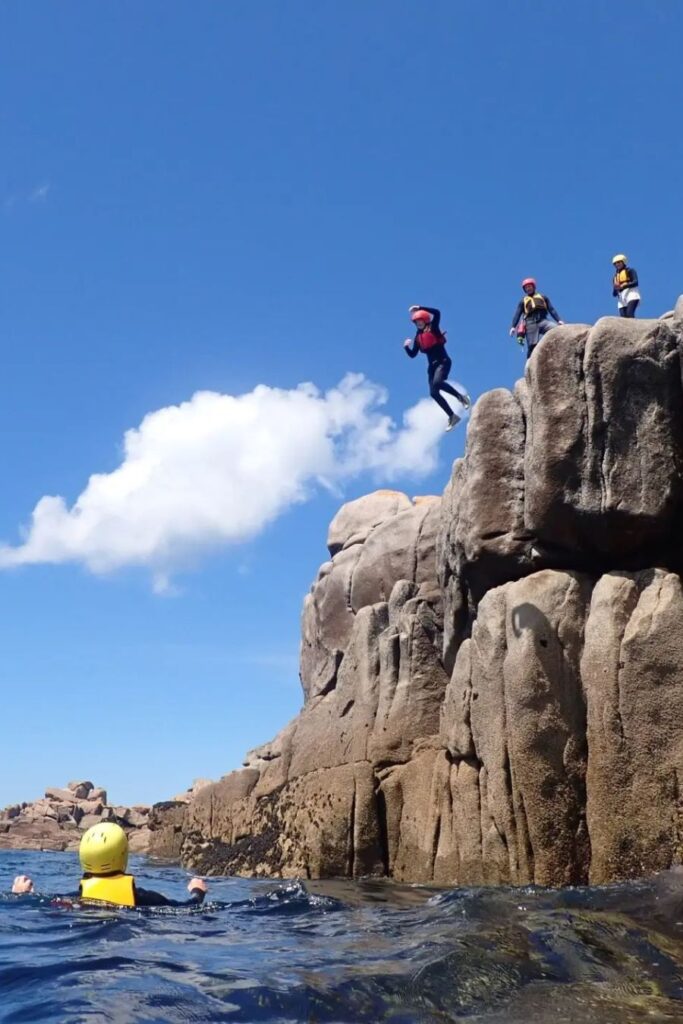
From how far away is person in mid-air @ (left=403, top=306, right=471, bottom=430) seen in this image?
744 inches

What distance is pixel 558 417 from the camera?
15.6 meters

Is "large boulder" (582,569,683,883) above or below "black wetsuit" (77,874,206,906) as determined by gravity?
above

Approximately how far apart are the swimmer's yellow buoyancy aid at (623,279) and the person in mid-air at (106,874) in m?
13.6

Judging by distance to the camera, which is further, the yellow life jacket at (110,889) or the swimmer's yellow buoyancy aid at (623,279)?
the swimmer's yellow buoyancy aid at (623,279)

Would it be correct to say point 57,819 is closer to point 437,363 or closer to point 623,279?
point 437,363

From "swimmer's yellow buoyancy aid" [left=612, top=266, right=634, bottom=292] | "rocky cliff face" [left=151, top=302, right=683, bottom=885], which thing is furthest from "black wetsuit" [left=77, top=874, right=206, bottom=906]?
"swimmer's yellow buoyancy aid" [left=612, top=266, right=634, bottom=292]

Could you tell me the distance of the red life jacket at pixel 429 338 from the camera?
61.9 feet

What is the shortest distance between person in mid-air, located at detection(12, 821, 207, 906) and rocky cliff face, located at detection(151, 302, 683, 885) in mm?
6242

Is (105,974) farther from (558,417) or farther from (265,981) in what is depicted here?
(558,417)

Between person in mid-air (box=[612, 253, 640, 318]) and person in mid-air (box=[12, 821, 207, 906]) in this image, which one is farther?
person in mid-air (box=[612, 253, 640, 318])

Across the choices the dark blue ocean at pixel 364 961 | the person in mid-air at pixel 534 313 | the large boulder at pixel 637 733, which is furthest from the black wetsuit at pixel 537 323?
the dark blue ocean at pixel 364 961

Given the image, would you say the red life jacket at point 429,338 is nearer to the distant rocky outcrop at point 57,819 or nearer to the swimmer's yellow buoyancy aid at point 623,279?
the swimmer's yellow buoyancy aid at point 623,279

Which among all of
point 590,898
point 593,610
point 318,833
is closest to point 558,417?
point 593,610

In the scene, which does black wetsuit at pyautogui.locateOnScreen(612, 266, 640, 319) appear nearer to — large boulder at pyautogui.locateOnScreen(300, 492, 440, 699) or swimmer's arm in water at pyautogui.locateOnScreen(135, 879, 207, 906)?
large boulder at pyautogui.locateOnScreen(300, 492, 440, 699)
